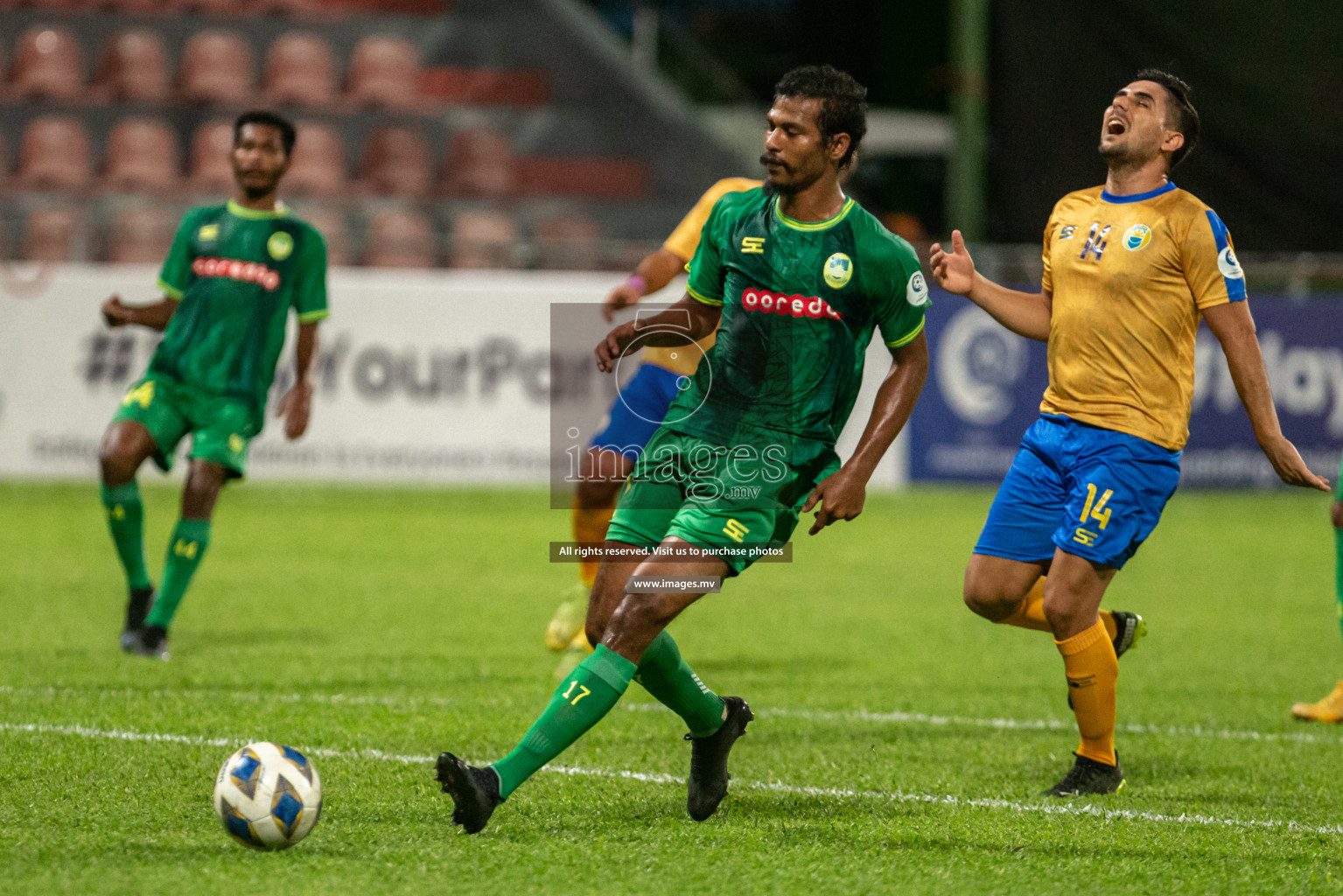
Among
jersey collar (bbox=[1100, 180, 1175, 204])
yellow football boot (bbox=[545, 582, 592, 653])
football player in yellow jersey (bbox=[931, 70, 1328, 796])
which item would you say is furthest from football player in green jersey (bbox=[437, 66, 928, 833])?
yellow football boot (bbox=[545, 582, 592, 653])

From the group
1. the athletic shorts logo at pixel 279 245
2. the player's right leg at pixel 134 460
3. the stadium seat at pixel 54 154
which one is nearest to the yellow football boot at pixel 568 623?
the player's right leg at pixel 134 460

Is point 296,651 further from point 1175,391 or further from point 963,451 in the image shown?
point 963,451

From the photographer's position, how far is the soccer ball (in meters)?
4.11

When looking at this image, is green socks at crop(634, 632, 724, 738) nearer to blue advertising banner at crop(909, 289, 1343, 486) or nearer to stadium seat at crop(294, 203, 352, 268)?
stadium seat at crop(294, 203, 352, 268)

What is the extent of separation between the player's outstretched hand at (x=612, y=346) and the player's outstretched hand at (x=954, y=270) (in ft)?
3.38

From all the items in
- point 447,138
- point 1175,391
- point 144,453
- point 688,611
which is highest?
point 447,138

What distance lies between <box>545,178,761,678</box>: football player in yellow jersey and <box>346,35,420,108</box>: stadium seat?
1342 cm

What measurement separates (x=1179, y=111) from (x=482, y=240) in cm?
1264

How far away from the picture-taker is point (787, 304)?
4.72m

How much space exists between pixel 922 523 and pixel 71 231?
8.03 meters

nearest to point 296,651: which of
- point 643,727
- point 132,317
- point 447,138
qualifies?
point 132,317

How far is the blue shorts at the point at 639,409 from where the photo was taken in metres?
7.21

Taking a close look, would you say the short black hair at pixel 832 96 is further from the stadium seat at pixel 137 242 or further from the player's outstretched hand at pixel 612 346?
the stadium seat at pixel 137 242

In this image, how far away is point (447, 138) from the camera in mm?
19734
